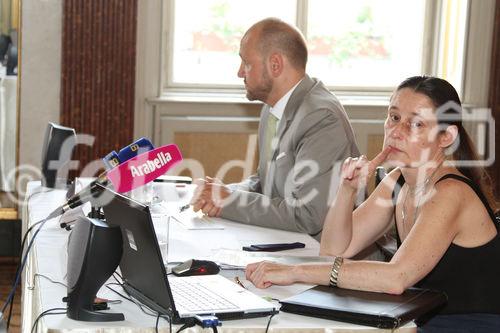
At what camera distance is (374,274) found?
86.7 inches

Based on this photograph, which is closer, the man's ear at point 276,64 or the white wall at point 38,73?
the man's ear at point 276,64

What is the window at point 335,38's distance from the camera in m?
5.88

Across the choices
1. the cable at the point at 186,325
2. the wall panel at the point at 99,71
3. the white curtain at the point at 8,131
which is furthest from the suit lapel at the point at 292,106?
the white curtain at the point at 8,131

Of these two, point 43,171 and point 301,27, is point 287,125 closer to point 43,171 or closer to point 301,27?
point 43,171

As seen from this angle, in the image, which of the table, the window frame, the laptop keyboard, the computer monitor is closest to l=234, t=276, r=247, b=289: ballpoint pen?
the table

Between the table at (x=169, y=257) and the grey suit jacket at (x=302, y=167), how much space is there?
68mm

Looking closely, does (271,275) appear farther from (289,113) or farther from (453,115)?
(289,113)

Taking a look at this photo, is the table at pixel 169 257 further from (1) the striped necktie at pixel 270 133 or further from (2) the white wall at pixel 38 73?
(2) the white wall at pixel 38 73

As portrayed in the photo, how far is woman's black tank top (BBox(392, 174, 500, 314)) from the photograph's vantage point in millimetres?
2398

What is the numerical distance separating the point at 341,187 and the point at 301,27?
3.31 meters

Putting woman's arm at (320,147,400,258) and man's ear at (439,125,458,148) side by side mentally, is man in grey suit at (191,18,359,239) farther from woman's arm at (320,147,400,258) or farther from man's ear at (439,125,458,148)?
man's ear at (439,125,458,148)

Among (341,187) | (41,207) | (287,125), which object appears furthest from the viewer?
(287,125)

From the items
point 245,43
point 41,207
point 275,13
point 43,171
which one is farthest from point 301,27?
point 41,207

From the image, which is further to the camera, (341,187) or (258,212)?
(258,212)
